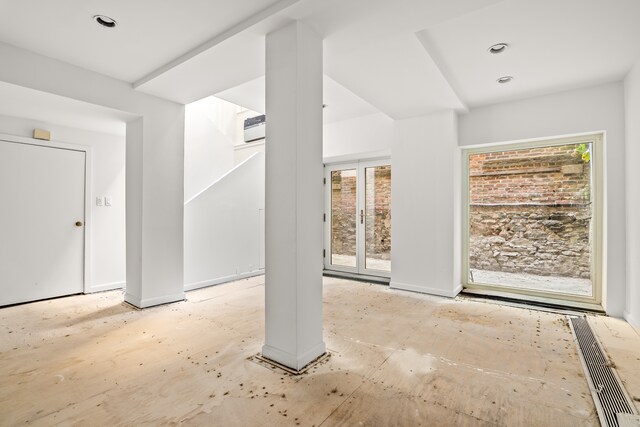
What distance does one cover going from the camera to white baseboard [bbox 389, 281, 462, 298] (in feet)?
13.4

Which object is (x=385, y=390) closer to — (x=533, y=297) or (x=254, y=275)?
(x=533, y=297)

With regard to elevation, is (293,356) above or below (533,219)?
below

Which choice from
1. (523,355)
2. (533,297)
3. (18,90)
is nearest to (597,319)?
(533,297)

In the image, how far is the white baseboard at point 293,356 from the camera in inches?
84.6

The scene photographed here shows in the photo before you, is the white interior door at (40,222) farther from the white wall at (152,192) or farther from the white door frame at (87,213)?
the white wall at (152,192)

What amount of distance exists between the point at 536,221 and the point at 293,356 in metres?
3.68

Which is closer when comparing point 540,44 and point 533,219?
point 540,44

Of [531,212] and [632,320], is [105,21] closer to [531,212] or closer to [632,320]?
[531,212]

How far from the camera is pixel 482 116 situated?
4.16 m

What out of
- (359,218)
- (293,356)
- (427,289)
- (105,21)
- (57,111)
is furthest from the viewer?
(359,218)

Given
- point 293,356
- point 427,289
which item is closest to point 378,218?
point 427,289

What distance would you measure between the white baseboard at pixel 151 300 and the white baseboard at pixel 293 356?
1893 mm

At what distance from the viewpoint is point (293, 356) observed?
2.16 m

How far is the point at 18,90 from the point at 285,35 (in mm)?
2466
